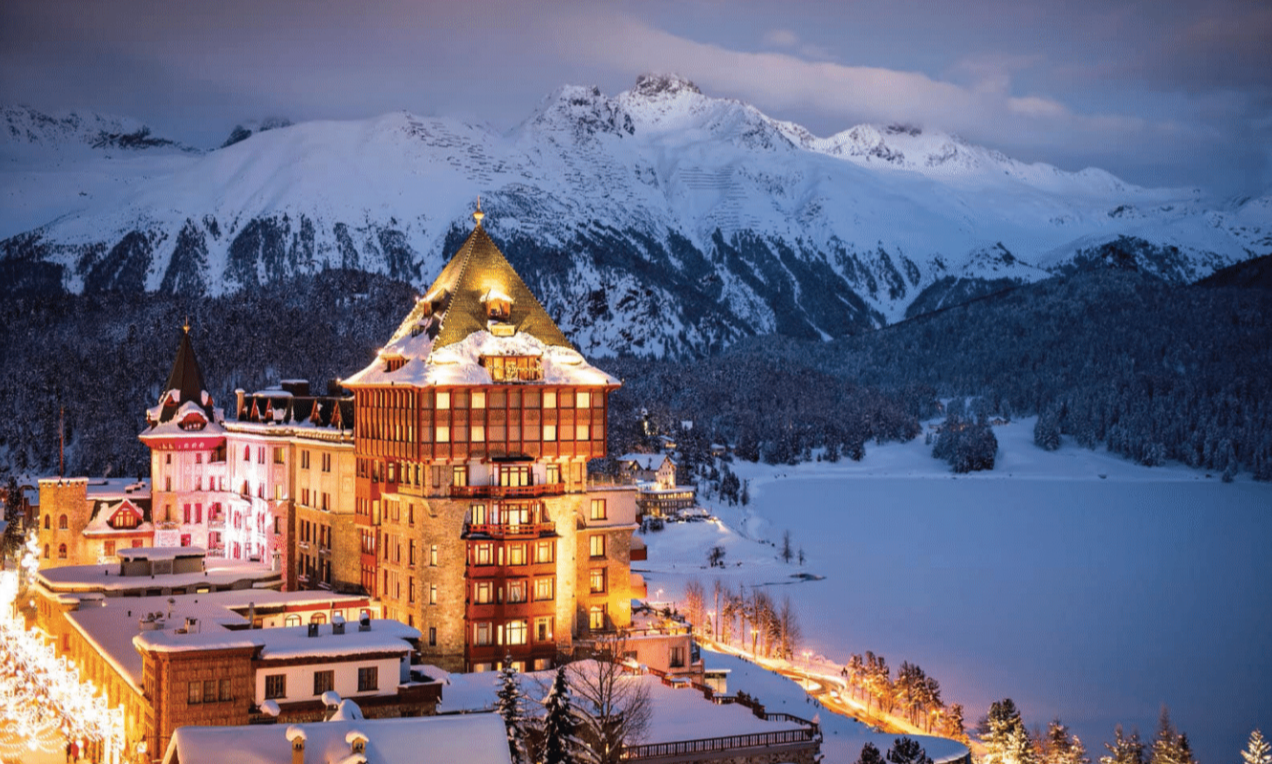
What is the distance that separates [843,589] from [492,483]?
3420 inches

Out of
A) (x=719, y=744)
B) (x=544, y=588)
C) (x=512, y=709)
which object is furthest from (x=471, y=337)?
(x=512, y=709)

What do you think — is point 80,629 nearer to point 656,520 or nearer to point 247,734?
point 247,734

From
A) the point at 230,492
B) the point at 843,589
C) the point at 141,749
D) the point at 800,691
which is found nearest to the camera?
the point at 141,749

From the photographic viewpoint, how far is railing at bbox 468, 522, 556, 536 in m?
70.9

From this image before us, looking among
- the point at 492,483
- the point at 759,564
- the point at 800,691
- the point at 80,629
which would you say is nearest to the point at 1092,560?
the point at 759,564

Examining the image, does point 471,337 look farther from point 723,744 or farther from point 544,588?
point 723,744

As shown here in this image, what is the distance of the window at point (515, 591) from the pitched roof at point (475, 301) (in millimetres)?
12346

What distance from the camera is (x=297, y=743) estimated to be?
3878cm

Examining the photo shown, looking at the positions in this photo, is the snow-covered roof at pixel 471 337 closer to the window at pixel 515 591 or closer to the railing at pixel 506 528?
the railing at pixel 506 528

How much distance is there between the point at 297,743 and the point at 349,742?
4.56ft

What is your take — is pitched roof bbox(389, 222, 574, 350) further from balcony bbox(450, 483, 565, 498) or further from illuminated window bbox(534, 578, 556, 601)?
illuminated window bbox(534, 578, 556, 601)

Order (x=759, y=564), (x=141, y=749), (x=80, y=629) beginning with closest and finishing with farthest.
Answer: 1. (x=141, y=749)
2. (x=80, y=629)
3. (x=759, y=564)

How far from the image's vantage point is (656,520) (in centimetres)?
19038

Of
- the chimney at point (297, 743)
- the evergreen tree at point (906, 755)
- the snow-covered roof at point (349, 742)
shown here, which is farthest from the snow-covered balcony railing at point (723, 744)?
the chimney at point (297, 743)
